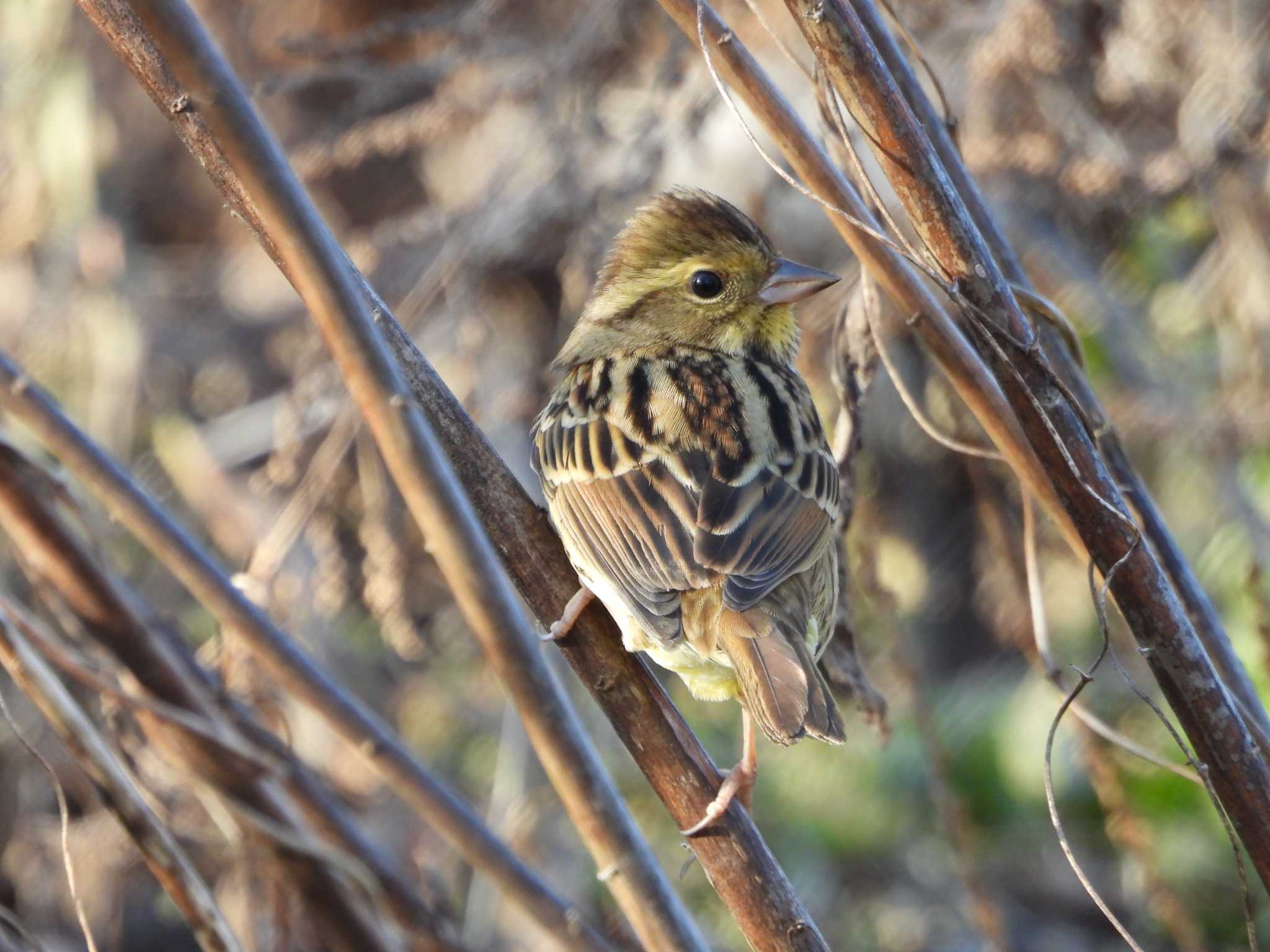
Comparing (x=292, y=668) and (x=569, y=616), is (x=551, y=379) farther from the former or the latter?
(x=569, y=616)

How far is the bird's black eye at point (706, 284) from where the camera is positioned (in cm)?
253

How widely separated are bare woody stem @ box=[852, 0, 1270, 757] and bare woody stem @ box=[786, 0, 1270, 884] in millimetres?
132

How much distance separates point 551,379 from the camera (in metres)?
4.32

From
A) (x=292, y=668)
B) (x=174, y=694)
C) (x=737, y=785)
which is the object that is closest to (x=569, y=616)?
(x=737, y=785)

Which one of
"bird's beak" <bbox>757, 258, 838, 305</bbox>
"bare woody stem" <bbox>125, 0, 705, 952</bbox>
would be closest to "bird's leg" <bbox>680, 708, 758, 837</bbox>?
"bare woody stem" <bbox>125, 0, 705, 952</bbox>

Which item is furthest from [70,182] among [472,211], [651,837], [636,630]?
[636,630]

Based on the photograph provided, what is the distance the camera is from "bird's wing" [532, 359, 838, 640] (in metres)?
2.13

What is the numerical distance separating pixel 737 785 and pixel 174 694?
944 mm

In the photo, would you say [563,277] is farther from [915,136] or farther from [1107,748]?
[915,136]

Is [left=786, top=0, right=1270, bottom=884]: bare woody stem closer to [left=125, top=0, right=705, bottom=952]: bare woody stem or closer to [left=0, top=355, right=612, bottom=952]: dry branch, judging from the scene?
[left=125, top=0, right=705, bottom=952]: bare woody stem

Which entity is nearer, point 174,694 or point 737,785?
point 737,785

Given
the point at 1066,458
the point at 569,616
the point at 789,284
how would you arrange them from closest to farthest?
the point at 1066,458, the point at 569,616, the point at 789,284

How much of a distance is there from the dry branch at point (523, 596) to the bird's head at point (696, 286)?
2.96 feet

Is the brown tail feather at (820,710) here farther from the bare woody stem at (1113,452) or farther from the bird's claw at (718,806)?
the bare woody stem at (1113,452)
